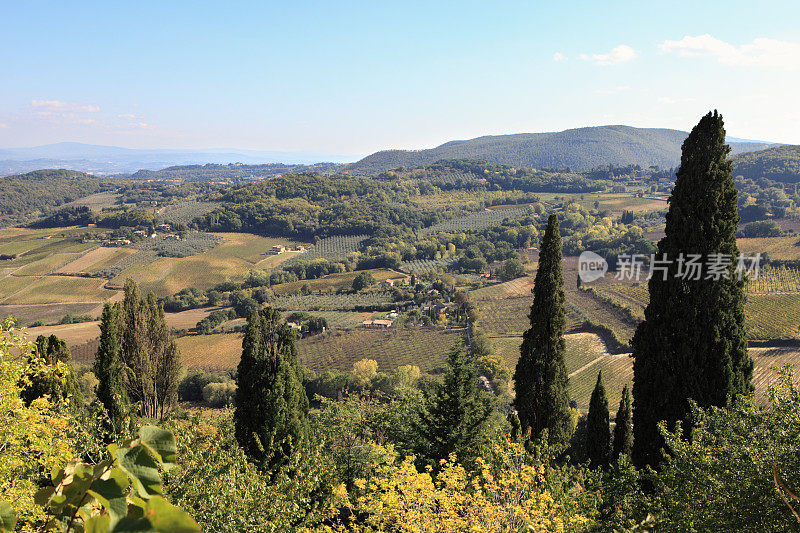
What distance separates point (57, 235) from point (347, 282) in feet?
287

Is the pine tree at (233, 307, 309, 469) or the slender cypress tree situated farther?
the slender cypress tree

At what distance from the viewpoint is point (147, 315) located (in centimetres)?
2653

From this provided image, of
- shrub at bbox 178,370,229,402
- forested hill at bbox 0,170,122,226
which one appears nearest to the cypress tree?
shrub at bbox 178,370,229,402

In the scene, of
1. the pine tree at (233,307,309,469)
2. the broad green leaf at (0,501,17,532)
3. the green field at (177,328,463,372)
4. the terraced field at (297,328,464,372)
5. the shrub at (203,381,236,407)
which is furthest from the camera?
the terraced field at (297,328,464,372)

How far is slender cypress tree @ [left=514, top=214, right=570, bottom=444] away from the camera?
706 inches

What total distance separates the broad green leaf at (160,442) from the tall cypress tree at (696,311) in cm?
1694

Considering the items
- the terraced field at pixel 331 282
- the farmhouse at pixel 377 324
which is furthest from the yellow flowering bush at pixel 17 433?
the terraced field at pixel 331 282

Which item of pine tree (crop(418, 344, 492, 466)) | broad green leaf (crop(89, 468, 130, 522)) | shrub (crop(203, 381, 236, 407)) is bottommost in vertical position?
shrub (crop(203, 381, 236, 407))

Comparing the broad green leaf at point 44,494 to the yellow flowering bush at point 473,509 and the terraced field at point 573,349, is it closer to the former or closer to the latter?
the yellow flowering bush at point 473,509

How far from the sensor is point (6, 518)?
6.75 feet

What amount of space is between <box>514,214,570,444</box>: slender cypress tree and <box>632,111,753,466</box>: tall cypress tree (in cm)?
279

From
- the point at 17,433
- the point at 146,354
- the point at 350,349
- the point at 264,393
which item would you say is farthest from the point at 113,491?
the point at 350,349

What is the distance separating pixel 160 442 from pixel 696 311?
17.2 meters

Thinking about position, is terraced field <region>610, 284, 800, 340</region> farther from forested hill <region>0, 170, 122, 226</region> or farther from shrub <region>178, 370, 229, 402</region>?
forested hill <region>0, 170, 122, 226</region>
